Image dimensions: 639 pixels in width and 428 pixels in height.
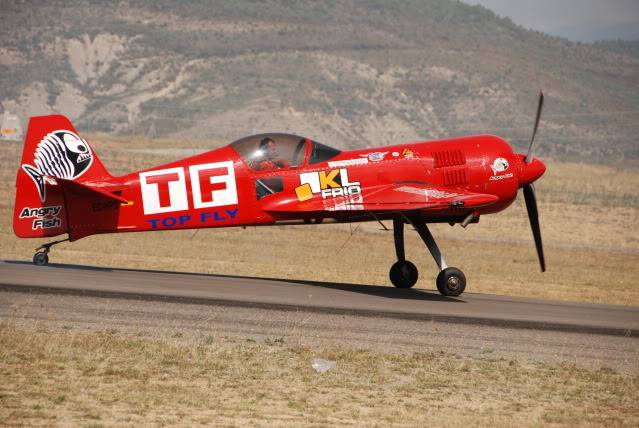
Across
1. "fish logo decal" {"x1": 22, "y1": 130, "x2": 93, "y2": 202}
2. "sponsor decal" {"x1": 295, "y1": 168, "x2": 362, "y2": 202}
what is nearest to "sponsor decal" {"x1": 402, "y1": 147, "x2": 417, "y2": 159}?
"sponsor decal" {"x1": 295, "y1": 168, "x2": 362, "y2": 202}

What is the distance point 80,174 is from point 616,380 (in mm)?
10311

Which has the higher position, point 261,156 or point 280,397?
point 261,156

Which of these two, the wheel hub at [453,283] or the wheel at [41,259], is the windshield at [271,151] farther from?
the wheel at [41,259]

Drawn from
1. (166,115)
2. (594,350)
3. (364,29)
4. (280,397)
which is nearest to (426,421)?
(280,397)

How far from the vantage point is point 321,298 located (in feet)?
56.7

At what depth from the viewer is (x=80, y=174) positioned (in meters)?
18.3

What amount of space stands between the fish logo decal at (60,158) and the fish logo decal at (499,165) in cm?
772

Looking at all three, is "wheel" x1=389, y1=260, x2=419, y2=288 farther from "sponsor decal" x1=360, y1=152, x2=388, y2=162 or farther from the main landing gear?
"sponsor decal" x1=360, y1=152, x2=388, y2=162

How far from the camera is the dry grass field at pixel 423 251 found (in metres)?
26.1

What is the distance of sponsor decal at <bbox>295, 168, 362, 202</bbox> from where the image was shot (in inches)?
732

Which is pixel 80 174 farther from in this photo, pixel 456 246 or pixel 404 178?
pixel 456 246

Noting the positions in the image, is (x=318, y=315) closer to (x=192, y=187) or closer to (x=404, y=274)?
(x=192, y=187)

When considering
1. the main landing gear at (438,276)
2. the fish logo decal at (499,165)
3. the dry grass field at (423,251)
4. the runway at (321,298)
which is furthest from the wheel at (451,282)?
the dry grass field at (423,251)

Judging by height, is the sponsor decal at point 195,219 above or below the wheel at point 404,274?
above
